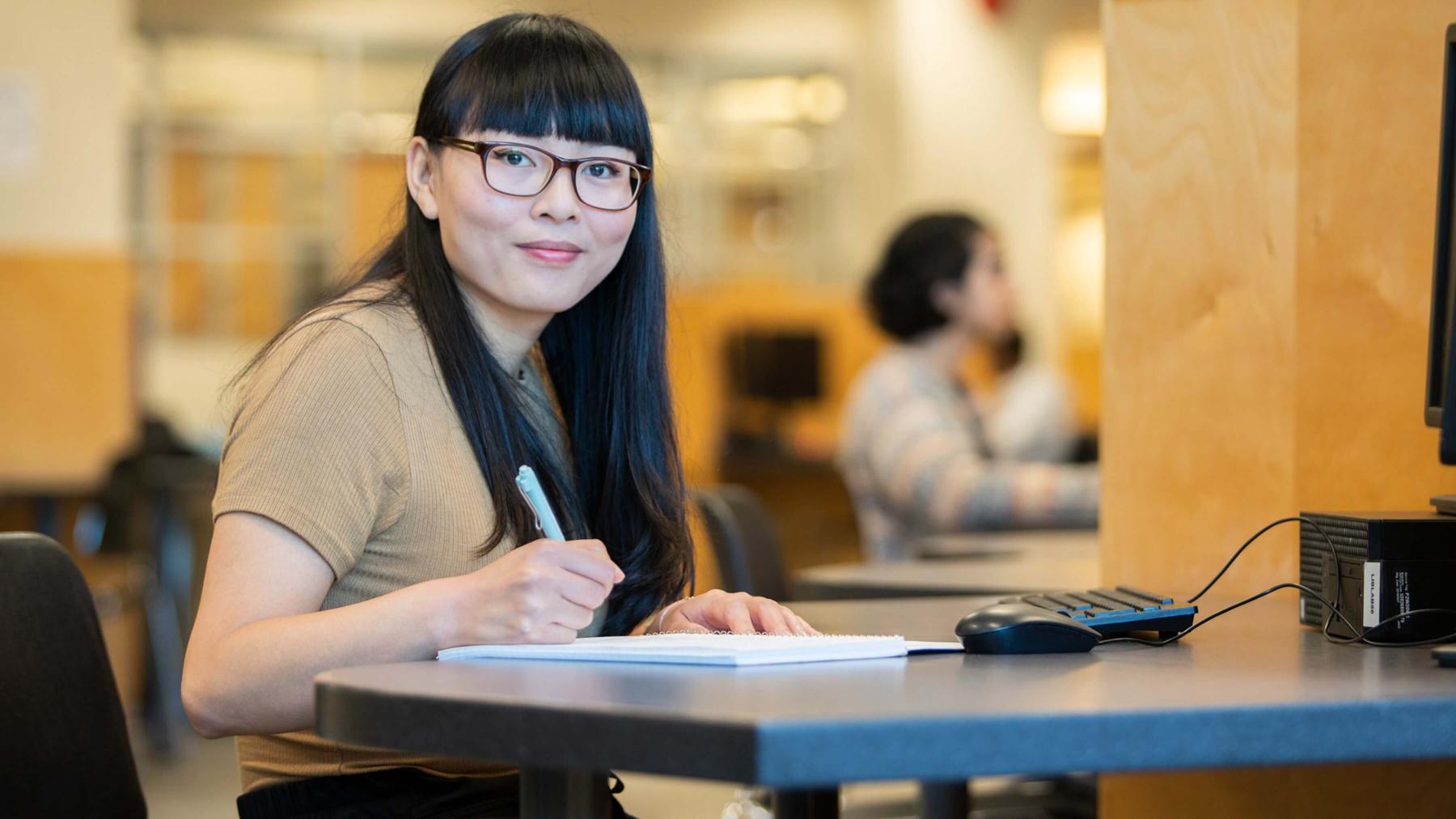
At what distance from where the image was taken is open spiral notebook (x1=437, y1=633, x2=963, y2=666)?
975mm

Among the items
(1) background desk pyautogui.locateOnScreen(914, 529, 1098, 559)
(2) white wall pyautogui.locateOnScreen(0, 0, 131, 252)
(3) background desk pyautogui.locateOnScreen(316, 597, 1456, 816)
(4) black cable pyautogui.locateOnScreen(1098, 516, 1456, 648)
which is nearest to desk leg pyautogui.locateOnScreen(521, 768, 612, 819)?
(3) background desk pyautogui.locateOnScreen(316, 597, 1456, 816)

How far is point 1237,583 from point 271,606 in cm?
96

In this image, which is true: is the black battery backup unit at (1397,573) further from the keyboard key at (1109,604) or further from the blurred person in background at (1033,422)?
the blurred person in background at (1033,422)

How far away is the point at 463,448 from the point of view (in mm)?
1295

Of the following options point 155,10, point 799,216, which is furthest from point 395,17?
point 799,216

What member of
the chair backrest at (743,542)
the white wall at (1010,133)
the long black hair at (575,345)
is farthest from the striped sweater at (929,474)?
the white wall at (1010,133)

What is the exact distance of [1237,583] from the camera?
5.18 feet

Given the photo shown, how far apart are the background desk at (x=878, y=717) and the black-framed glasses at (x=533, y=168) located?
0.48 m

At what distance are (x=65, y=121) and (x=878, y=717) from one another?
591 cm

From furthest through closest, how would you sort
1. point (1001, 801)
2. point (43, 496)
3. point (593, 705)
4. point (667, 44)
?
point (667, 44)
point (43, 496)
point (1001, 801)
point (593, 705)

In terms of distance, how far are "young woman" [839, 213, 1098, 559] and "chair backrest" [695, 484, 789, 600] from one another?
69 centimetres

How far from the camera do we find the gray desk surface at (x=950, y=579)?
73.9 inches

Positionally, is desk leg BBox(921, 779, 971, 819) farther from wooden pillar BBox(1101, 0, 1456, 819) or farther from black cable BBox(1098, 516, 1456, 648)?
black cable BBox(1098, 516, 1456, 648)

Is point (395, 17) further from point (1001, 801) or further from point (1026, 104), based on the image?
point (1001, 801)
